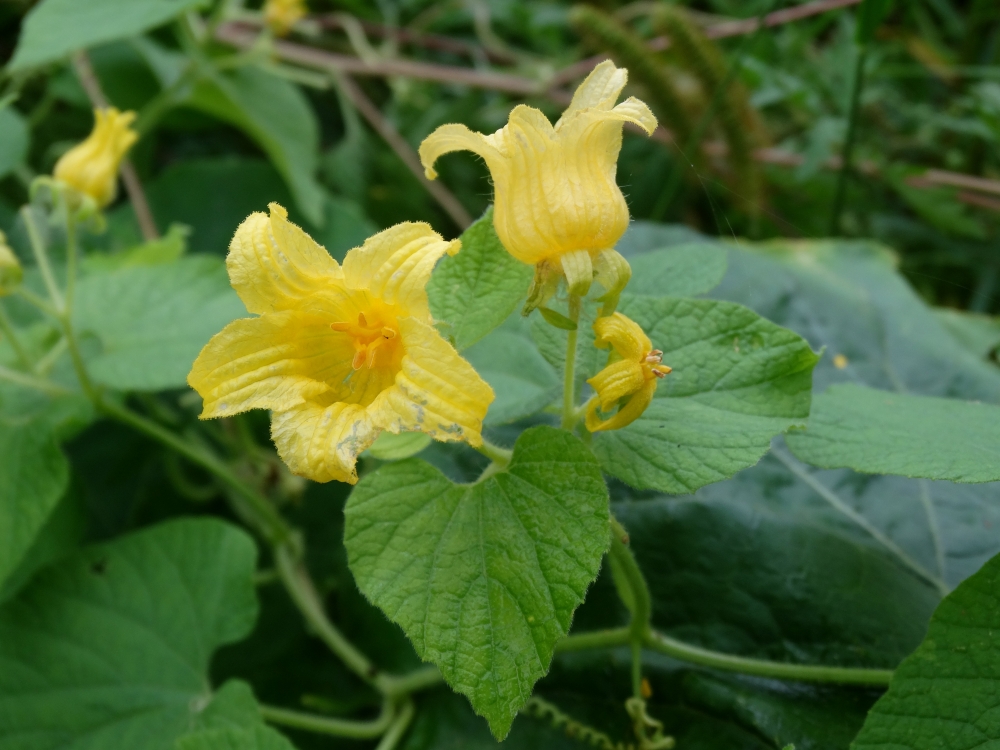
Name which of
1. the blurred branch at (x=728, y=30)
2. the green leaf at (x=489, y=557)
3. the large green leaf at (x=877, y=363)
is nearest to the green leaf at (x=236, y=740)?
the green leaf at (x=489, y=557)

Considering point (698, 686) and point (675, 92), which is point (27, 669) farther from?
point (675, 92)

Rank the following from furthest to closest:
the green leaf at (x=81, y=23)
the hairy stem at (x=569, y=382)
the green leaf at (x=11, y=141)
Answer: the green leaf at (x=11, y=141), the green leaf at (x=81, y=23), the hairy stem at (x=569, y=382)

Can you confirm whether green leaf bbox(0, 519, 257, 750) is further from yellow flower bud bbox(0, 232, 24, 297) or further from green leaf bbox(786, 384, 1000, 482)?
green leaf bbox(786, 384, 1000, 482)

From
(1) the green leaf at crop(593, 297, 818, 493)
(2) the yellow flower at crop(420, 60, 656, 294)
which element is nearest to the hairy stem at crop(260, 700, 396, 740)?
(1) the green leaf at crop(593, 297, 818, 493)

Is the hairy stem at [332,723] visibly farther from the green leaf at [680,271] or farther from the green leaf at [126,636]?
the green leaf at [680,271]

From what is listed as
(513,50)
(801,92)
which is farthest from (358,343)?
(513,50)

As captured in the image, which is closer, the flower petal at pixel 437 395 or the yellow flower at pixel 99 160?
the flower petal at pixel 437 395

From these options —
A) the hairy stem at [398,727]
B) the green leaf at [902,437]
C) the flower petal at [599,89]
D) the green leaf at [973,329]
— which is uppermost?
the flower petal at [599,89]
